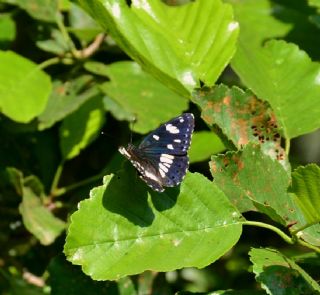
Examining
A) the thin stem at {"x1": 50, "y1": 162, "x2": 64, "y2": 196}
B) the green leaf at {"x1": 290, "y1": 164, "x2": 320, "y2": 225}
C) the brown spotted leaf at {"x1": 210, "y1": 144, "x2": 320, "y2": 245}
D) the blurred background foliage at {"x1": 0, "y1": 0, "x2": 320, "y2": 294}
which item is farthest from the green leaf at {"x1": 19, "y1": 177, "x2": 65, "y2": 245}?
the green leaf at {"x1": 290, "y1": 164, "x2": 320, "y2": 225}

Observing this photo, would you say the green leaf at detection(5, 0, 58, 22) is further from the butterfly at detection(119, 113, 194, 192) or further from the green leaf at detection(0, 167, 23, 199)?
the butterfly at detection(119, 113, 194, 192)

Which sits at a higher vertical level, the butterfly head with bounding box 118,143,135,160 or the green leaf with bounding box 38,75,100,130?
the butterfly head with bounding box 118,143,135,160

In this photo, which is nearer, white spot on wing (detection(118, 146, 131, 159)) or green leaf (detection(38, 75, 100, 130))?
white spot on wing (detection(118, 146, 131, 159))

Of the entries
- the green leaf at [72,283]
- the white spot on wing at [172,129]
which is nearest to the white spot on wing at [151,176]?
the white spot on wing at [172,129]

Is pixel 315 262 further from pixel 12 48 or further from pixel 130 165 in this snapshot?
pixel 12 48

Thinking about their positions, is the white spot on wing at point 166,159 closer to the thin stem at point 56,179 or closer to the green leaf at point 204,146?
the green leaf at point 204,146

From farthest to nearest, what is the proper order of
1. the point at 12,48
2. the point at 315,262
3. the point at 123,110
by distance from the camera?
the point at 12,48, the point at 123,110, the point at 315,262

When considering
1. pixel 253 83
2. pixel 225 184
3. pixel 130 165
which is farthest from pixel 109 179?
pixel 253 83
